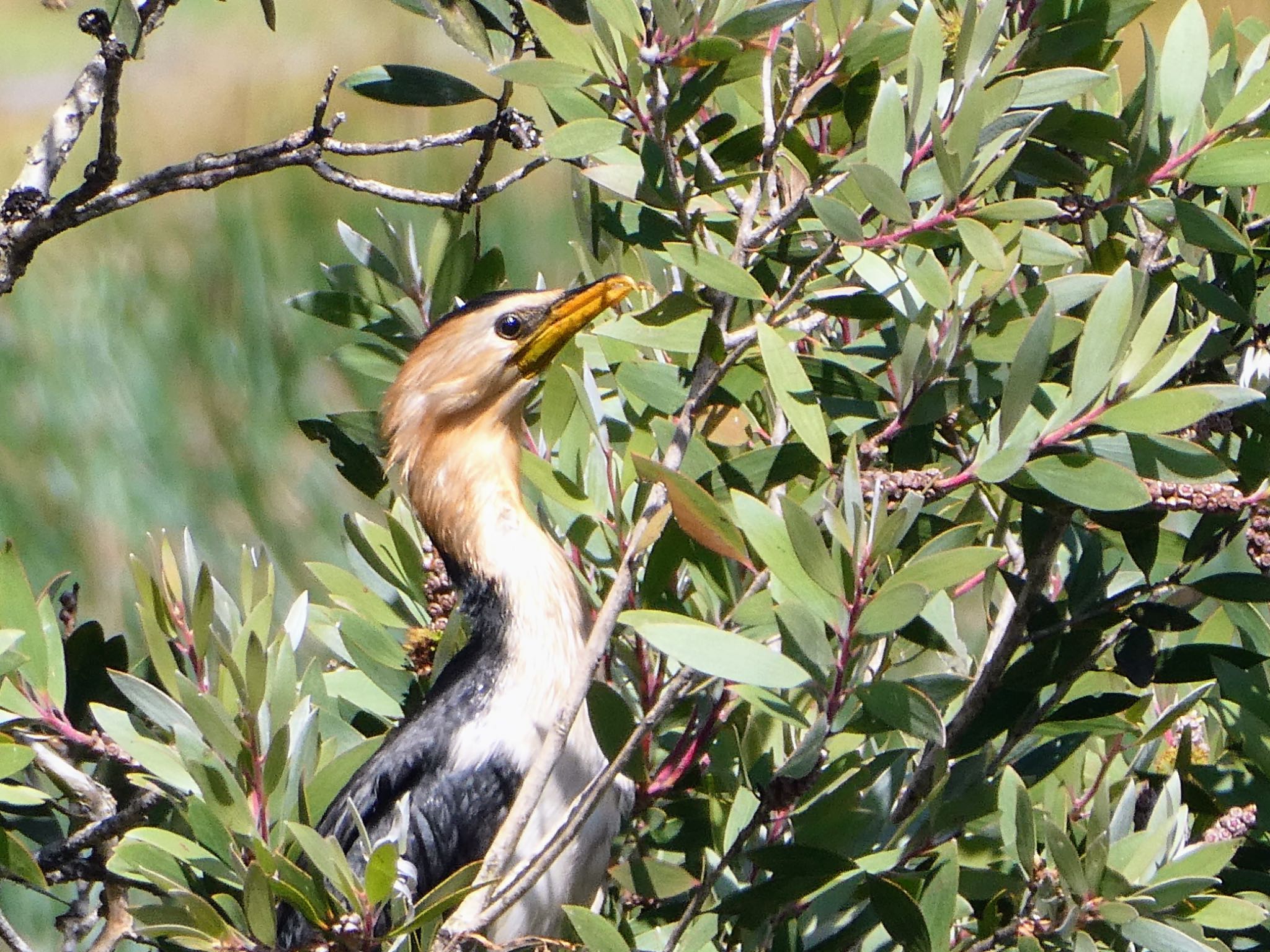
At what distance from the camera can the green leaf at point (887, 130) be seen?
96 cm

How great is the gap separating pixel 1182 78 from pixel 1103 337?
11.7 inches

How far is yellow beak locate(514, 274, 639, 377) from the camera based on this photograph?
152 centimetres

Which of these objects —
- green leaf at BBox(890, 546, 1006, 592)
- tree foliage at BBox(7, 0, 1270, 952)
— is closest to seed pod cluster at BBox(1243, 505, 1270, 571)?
tree foliage at BBox(7, 0, 1270, 952)

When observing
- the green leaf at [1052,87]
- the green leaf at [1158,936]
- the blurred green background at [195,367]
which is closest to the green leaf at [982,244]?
the green leaf at [1052,87]

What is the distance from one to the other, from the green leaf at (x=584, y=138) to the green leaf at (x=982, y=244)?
0.79 ft

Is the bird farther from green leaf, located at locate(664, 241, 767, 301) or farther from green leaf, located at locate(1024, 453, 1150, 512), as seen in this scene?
green leaf, located at locate(1024, 453, 1150, 512)

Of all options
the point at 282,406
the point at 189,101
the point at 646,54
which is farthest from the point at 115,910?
the point at 189,101

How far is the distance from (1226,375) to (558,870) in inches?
33.5

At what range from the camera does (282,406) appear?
12.0 feet

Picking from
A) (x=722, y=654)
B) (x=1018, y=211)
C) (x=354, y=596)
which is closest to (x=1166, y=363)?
(x=1018, y=211)

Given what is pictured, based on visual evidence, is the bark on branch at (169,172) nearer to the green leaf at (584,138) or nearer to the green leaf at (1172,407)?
the green leaf at (584,138)

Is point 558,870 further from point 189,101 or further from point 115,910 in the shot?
point 189,101

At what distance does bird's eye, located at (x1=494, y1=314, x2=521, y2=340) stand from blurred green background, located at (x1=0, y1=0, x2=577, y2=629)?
166cm

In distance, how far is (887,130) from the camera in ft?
Result: 3.17
